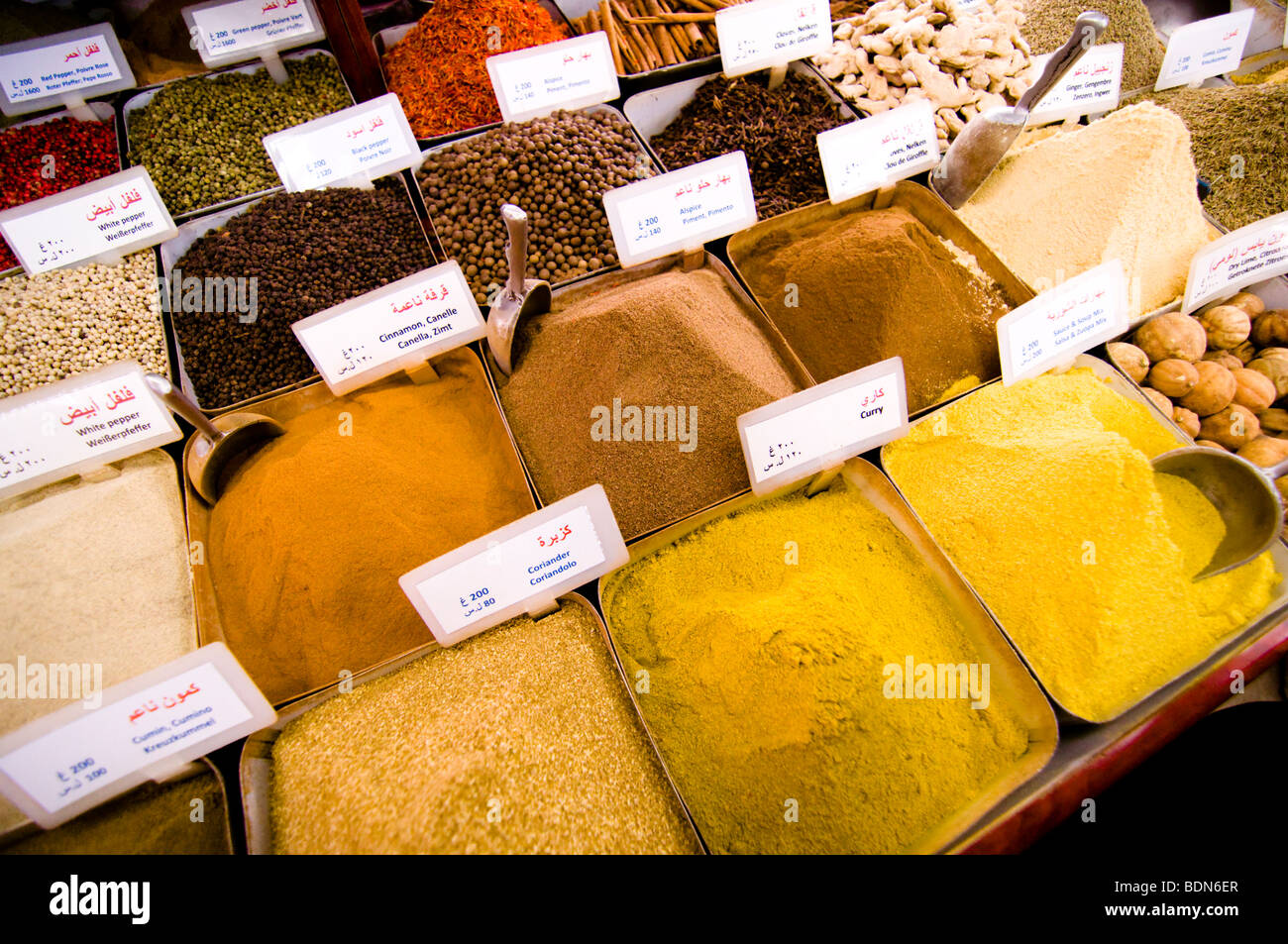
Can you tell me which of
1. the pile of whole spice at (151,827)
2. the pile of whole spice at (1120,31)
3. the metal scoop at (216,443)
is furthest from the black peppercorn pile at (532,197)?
the pile of whole spice at (1120,31)

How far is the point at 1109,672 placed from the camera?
92 centimetres

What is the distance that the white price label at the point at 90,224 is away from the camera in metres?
1.20

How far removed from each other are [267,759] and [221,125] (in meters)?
1.44

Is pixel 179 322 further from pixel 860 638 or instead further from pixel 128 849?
pixel 860 638

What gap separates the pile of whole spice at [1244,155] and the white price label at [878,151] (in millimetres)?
669

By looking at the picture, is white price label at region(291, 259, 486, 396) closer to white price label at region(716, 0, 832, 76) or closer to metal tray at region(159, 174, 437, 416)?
metal tray at region(159, 174, 437, 416)

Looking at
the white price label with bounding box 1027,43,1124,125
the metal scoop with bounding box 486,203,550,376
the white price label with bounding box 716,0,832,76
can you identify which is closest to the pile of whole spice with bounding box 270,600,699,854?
the metal scoop with bounding box 486,203,550,376

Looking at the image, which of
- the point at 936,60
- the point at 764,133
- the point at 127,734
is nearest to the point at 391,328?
the point at 127,734

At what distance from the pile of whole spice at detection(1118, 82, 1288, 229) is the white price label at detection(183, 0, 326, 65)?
216 cm

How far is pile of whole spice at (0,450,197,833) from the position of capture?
3.01 ft

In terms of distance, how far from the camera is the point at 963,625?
0.99 metres

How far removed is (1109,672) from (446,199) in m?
1.45

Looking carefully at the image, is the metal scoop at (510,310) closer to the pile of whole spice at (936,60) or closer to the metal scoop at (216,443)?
the metal scoop at (216,443)
